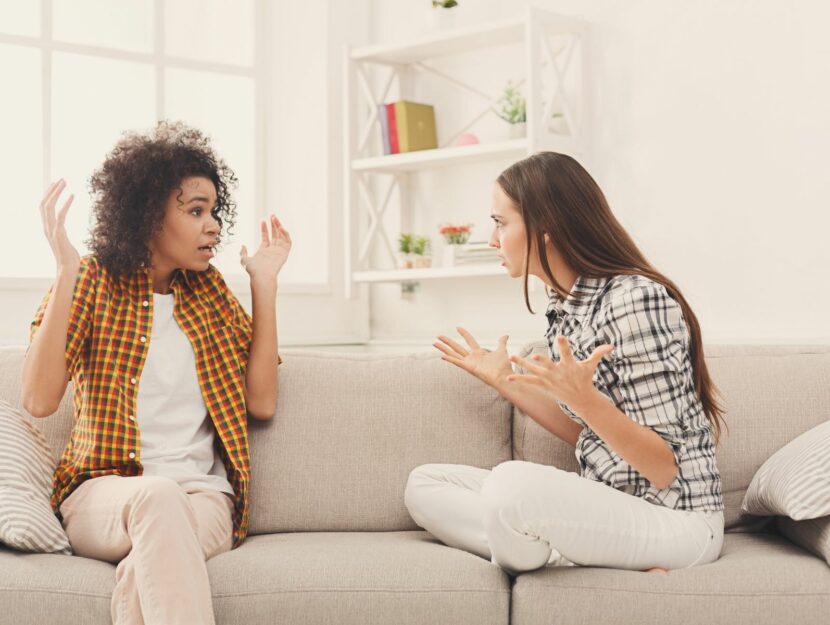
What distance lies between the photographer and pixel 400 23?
4051mm

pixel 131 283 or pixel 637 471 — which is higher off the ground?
pixel 131 283

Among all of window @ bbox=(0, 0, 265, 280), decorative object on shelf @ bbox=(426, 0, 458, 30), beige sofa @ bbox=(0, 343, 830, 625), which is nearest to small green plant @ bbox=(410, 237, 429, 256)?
window @ bbox=(0, 0, 265, 280)

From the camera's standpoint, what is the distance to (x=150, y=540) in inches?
69.4

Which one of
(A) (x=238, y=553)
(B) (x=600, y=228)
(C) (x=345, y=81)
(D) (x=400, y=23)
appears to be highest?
(D) (x=400, y=23)

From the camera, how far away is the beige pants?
5.60ft

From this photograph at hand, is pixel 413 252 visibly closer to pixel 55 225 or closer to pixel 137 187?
pixel 137 187

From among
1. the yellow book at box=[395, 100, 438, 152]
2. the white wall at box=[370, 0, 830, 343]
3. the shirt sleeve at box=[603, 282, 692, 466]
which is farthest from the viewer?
the yellow book at box=[395, 100, 438, 152]

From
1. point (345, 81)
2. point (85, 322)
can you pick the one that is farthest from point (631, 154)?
point (85, 322)

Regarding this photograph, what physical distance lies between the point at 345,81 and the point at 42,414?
2142 millimetres

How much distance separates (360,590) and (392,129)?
230 centimetres

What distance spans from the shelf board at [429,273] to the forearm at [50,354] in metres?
1.75

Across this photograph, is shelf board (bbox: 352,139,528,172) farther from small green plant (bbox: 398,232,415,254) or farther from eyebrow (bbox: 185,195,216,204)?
eyebrow (bbox: 185,195,216,204)

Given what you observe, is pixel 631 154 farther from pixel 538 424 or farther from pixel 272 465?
pixel 272 465

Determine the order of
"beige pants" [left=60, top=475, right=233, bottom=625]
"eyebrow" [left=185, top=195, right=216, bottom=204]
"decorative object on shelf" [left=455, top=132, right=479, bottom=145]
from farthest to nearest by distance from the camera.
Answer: "decorative object on shelf" [left=455, top=132, right=479, bottom=145] < "eyebrow" [left=185, top=195, right=216, bottom=204] < "beige pants" [left=60, top=475, right=233, bottom=625]
